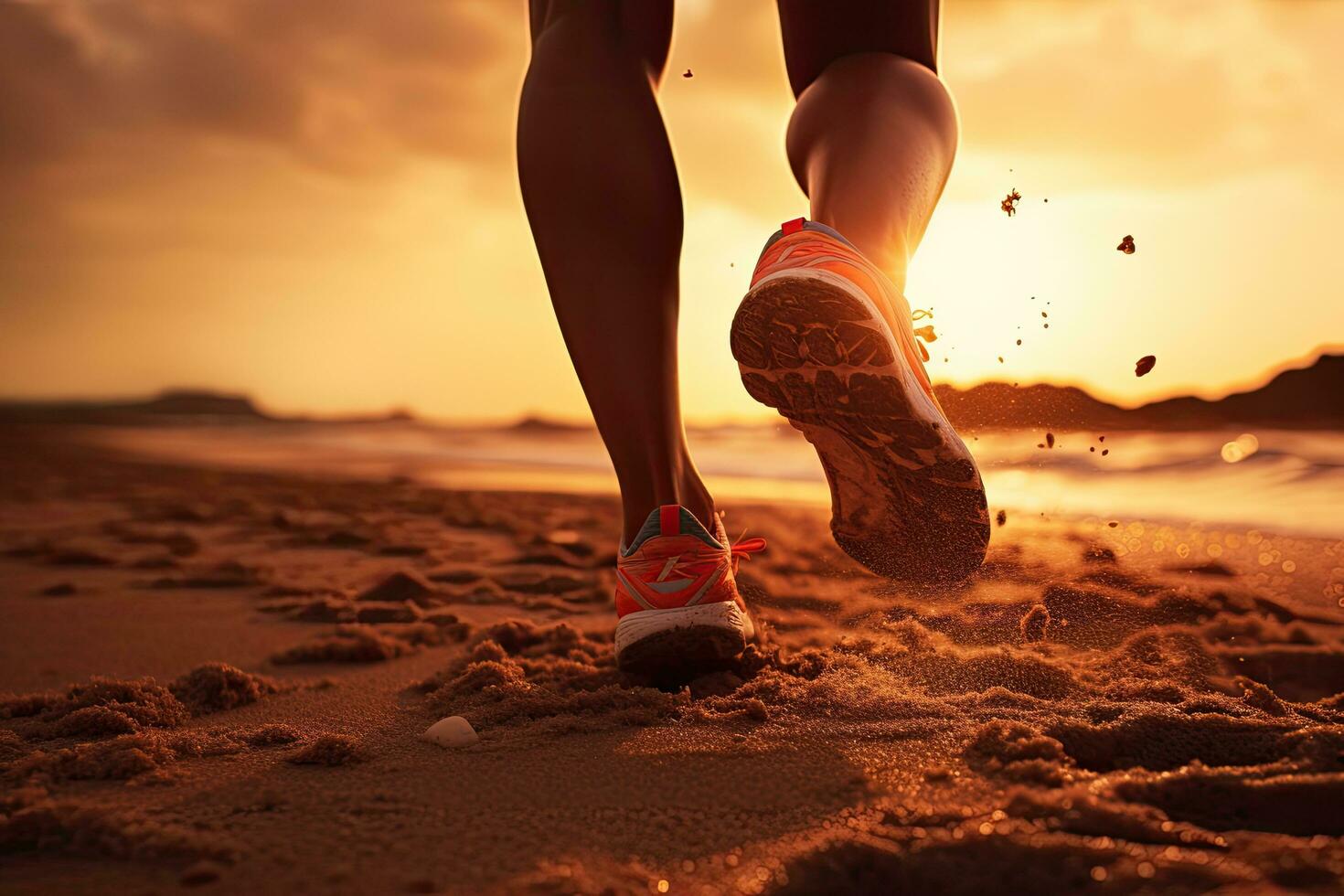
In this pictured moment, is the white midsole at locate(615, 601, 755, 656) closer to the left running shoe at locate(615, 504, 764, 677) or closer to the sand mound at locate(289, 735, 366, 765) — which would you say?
the left running shoe at locate(615, 504, 764, 677)

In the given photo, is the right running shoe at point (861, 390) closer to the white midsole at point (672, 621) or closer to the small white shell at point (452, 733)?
the white midsole at point (672, 621)

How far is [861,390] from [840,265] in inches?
6.3

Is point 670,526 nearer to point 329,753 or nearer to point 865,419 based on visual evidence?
point 865,419

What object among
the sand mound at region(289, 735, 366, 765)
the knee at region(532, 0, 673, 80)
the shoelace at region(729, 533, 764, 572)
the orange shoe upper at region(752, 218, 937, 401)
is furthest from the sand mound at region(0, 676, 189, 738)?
the knee at region(532, 0, 673, 80)

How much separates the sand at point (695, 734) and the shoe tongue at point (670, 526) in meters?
0.21

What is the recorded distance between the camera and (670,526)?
1415mm

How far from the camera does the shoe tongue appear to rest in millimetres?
1415

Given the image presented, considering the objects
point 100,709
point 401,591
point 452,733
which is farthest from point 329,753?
point 401,591

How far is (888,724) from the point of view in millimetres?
1168

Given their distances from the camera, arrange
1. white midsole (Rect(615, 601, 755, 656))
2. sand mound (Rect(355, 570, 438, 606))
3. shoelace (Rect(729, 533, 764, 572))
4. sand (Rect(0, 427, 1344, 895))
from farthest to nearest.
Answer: sand mound (Rect(355, 570, 438, 606)) < shoelace (Rect(729, 533, 764, 572)) < white midsole (Rect(615, 601, 755, 656)) < sand (Rect(0, 427, 1344, 895))

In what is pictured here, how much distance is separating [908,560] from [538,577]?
146cm

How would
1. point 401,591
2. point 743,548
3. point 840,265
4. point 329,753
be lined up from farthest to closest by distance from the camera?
1. point 401,591
2. point 743,548
3. point 840,265
4. point 329,753

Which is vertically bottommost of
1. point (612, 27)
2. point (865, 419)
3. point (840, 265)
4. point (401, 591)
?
point (401, 591)

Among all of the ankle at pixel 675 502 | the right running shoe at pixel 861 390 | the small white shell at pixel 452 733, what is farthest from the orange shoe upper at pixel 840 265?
the small white shell at pixel 452 733
